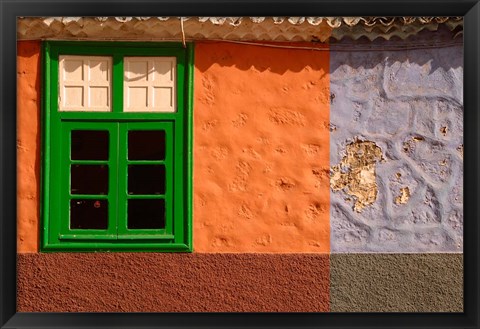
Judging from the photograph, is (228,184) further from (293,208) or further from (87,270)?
(87,270)

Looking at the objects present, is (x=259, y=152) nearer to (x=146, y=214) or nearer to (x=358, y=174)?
(x=358, y=174)

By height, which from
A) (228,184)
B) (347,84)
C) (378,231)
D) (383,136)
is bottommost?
(378,231)

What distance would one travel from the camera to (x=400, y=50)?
573cm

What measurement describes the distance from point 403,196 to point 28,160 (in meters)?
3.30

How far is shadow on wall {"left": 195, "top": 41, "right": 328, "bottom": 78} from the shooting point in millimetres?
5695

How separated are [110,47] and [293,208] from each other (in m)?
2.12

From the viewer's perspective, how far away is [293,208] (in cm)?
571

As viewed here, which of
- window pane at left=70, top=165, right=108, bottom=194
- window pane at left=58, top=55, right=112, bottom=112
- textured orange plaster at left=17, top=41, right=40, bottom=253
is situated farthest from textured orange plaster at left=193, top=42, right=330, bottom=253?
textured orange plaster at left=17, top=41, right=40, bottom=253

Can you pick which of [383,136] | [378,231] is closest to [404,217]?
[378,231]

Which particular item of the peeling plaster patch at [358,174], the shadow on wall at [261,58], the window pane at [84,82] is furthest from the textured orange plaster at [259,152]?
the window pane at [84,82]

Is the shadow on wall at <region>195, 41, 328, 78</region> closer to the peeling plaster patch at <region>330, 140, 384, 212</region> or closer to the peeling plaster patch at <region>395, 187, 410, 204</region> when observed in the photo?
the peeling plaster patch at <region>330, 140, 384, 212</region>

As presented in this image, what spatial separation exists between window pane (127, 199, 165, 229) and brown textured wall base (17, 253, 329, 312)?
0.27m

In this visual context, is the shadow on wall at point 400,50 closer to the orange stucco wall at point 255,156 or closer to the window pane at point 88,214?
the orange stucco wall at point 255,156

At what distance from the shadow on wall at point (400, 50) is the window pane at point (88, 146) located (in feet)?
7.09
